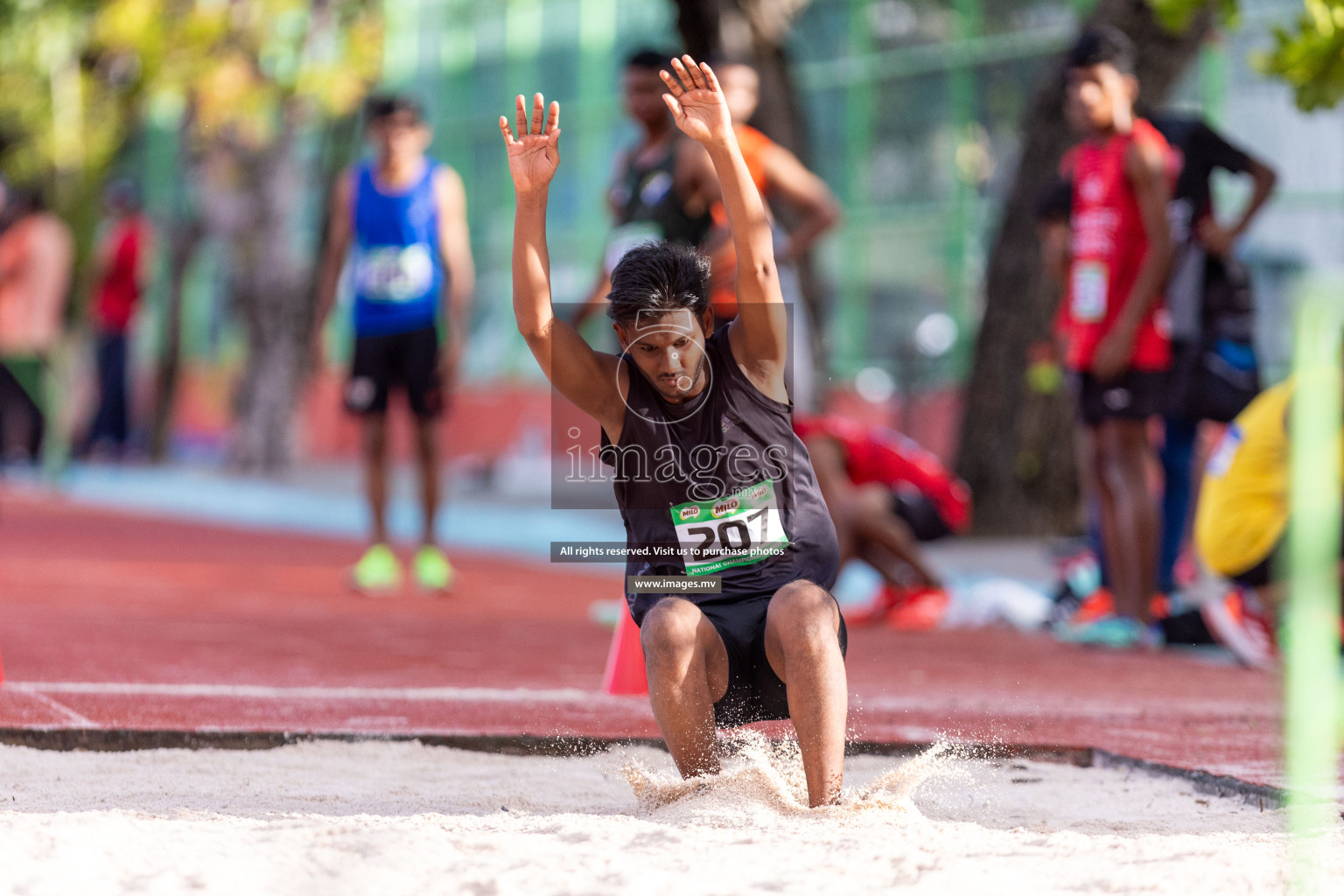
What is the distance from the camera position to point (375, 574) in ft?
26.6

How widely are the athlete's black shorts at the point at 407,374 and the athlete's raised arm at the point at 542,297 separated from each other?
176 inches

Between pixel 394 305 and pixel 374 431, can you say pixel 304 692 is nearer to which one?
pixel 374 431

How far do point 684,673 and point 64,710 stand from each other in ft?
6.11

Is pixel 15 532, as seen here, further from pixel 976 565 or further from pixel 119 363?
pixel 119 363

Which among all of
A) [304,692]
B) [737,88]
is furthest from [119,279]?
[304,692]

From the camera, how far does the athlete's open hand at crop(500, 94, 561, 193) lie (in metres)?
3.54

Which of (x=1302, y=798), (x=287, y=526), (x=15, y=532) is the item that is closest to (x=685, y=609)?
(x=1302, y=798)

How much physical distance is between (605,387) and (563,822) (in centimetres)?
86

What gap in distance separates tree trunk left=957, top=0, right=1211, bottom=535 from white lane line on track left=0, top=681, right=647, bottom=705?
5695 millimetres

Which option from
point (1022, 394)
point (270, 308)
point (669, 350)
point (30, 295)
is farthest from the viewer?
point (270, 308)

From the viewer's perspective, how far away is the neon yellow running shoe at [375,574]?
809 cm

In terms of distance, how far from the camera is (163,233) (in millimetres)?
29875

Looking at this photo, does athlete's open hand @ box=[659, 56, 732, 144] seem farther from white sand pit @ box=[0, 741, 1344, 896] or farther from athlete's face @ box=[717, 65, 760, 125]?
athlete's face @ box=[717, 65, 760, 125]

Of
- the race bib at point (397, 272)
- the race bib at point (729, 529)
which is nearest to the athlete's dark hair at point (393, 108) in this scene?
the race bib at point (397, 272)
